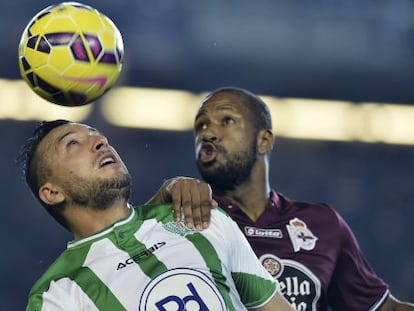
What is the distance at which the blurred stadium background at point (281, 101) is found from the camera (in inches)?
297

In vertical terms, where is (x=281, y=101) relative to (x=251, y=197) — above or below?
below

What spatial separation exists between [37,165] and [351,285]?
1.39m

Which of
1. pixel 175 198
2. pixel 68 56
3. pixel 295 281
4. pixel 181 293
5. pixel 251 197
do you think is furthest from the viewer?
pixel 251 197

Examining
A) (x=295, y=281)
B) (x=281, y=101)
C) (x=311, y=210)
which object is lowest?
(x=281, y=101)

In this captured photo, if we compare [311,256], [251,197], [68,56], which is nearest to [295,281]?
[311,256]

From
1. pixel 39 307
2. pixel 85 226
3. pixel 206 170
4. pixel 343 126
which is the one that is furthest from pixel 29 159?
pixel 343 126

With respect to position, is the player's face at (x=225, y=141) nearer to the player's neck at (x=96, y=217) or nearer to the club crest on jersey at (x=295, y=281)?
the club crest on jersey at (x=295, y=281)

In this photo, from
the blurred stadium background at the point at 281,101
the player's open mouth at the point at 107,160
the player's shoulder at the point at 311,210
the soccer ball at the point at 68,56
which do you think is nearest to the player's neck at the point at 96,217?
the player's open mouth at the point at 107,160

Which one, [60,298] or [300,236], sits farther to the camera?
[300,236]

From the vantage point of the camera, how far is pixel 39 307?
3008 millimetres

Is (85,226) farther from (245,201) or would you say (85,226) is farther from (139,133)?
(139,133)

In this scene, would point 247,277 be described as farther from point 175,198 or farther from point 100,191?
point 100,191

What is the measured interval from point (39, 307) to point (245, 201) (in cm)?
128

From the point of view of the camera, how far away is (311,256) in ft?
12.9
